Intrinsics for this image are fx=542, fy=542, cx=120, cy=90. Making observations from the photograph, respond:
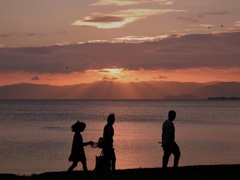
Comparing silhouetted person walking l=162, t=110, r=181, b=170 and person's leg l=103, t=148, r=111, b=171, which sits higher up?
silhouetted person walking l=162, t=110, r=181, b=170

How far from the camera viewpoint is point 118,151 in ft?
111

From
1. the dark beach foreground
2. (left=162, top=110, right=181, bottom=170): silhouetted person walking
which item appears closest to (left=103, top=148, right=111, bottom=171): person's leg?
the dark beach foreground

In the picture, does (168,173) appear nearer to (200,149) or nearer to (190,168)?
(190,168)

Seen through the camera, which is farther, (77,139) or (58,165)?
(58,165)

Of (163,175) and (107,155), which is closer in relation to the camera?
(107,155)

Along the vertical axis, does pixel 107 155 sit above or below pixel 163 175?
above

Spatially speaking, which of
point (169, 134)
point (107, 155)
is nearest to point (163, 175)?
point (169, 134)

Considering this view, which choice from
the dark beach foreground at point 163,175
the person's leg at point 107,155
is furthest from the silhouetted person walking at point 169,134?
the person's leg at point 107,155

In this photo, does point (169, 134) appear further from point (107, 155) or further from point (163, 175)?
point (107, 155)

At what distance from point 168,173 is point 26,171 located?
37.3ft

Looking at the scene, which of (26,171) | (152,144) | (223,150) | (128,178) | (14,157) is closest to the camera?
(128,178)

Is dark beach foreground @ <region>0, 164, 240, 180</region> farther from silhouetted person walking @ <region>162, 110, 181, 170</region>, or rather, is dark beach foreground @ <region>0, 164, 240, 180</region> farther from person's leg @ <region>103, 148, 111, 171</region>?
silhouetted person walking @ <region>162, 110, 181, 170</region>

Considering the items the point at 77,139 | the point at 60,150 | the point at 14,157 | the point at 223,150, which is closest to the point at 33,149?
the point at 60,150

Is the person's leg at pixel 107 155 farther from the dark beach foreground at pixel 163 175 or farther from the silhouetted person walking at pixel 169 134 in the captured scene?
the silhouetted person walking at pixel 169 134
